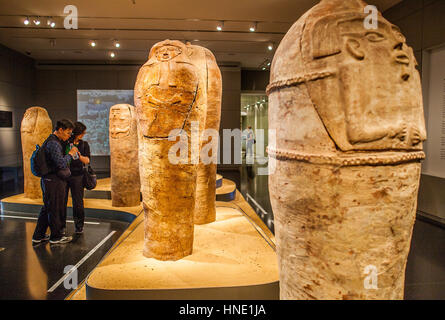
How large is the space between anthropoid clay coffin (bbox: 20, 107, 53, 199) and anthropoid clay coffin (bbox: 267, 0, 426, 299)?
6.20 m

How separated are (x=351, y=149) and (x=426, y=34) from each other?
15.9 ft

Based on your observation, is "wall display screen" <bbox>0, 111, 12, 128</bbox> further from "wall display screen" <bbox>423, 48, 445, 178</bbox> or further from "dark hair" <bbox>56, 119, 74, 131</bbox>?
"wall display screen" <bbox>423, 48, 445, 178</bbox>

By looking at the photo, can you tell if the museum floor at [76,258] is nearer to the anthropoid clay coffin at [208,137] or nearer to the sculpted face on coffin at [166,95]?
the anthropoid clay coffin at [208,137]

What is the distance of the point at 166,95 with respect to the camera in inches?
105

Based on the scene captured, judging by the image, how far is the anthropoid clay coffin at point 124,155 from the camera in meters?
5.36

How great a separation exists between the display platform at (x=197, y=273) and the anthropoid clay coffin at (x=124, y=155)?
2098 millimetres

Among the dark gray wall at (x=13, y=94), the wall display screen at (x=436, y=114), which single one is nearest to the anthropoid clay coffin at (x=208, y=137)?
the wall display screen at (x=436, y=114)

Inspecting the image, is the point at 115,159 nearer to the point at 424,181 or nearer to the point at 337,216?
the point at 337,216

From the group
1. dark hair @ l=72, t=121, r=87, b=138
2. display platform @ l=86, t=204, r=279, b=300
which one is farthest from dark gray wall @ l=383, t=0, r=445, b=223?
dark hair @ l=72, t=121, r=87, b=138

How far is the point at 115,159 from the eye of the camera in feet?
17.9

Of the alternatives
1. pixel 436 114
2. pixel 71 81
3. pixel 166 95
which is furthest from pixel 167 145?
pixel 71 81

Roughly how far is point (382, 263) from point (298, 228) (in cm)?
36
